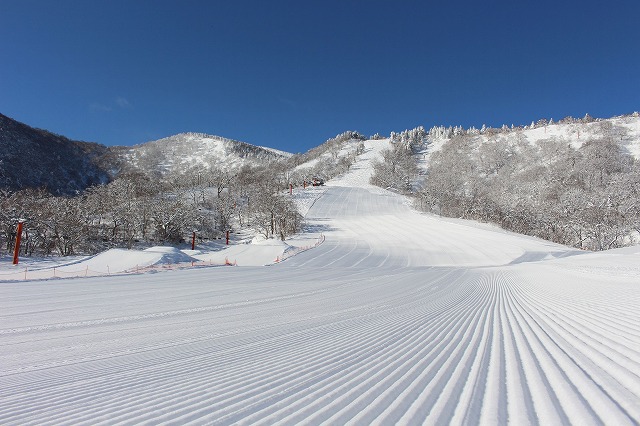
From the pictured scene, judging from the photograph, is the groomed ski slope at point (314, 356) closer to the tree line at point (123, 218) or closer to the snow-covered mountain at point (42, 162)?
the tree line at point (123, 218)

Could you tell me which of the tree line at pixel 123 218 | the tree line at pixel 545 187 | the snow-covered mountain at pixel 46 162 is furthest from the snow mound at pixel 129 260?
the snow-covered mountain at pixel 46 162

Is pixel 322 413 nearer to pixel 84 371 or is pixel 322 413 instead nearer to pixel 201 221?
pixel 84 371

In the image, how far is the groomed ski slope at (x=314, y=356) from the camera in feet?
8.63

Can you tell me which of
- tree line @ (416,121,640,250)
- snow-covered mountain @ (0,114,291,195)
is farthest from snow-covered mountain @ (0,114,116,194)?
tree line @ (416,121,640,250)

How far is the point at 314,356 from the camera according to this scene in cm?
427

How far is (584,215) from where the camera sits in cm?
5225

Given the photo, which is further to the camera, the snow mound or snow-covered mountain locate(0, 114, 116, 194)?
snow-covered mountain locate(0, 114, 116, 194)

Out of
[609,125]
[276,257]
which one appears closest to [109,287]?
[276,257]

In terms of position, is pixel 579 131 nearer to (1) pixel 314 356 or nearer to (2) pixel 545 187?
(2) pixel 545 187

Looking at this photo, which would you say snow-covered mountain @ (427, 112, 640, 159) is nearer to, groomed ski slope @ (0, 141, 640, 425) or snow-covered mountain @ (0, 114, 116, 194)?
groomed ski slope @ (0, 141, 640, 425)

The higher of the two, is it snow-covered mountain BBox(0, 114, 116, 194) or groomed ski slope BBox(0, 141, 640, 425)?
snow-covered mountain BBox(0, 114, 116, 194)

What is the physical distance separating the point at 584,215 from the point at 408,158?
94.0 meters

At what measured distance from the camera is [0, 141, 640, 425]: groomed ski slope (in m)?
2.63

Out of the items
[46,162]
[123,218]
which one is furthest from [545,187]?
[46,162]
